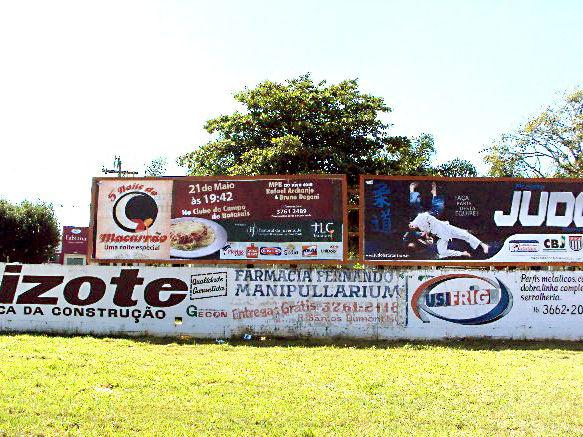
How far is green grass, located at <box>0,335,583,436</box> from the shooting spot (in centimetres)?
703

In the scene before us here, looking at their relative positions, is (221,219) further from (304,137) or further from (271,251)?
(304,137)

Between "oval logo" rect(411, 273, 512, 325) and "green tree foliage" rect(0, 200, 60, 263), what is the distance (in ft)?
109

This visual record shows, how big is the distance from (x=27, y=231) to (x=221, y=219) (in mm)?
30833

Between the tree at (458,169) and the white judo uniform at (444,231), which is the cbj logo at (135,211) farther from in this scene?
the tree at (458,169)

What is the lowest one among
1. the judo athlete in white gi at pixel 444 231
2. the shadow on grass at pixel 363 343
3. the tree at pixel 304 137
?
the shadow on grass at pixel 363 343

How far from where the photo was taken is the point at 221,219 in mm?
17516

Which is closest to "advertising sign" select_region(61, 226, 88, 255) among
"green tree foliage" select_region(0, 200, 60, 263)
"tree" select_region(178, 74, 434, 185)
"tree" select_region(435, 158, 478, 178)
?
"green tree foliage" select_region(0, 200, 60, 263)

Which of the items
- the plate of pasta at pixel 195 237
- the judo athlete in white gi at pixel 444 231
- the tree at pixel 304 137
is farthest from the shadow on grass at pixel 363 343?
the tree at pixel 304 137

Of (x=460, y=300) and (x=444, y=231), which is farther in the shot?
(x=444, y=231)

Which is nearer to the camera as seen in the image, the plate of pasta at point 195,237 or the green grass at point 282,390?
the green grass at point 282,390

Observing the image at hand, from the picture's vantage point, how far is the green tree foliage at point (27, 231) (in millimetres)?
42875

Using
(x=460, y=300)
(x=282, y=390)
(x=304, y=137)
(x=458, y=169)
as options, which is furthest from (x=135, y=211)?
(x=458, y=169)

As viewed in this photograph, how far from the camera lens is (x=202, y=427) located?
6875 mm

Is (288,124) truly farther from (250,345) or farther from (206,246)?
(250,345)
